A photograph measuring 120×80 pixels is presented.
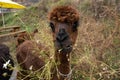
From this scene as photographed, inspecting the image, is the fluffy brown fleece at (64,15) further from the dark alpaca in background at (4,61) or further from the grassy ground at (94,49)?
the dark alpaca in background at (4,61)

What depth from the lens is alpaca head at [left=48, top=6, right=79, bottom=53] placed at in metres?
4.80

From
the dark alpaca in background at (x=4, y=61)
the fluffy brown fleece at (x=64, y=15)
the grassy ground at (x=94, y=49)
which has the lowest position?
the dark alpaca in background at (x=4, y=61)

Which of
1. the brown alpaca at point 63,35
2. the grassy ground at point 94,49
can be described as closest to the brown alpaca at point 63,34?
the brown alpaca at point 63,35

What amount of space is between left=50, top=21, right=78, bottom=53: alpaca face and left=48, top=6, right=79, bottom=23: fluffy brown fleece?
0.05 meters

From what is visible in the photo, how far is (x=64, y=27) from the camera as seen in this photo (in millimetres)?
4879

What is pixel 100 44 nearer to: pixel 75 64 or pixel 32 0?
pixel 75 64

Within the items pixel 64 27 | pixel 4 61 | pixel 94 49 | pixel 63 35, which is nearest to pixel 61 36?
pixel 63 35

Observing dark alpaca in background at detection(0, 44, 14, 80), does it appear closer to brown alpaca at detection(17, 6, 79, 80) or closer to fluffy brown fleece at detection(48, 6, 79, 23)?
brown alpaca at detection(17, 6, 79, 80)

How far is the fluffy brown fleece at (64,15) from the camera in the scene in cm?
495

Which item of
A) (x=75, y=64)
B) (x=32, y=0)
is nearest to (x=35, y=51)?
(x=75, y=64)

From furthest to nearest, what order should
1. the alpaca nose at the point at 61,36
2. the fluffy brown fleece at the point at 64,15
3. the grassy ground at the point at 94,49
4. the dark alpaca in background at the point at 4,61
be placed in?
the dark alpaca in background at the point at 4,61 < the grassy ground at the point at 94,49 < the fluffy brown fleece at the point at 64,15 < the alpaca nose at the point at 61,36

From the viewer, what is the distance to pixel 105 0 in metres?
10.4

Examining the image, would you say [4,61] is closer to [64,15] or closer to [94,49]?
[94,49]

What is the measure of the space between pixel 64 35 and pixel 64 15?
333 mm
